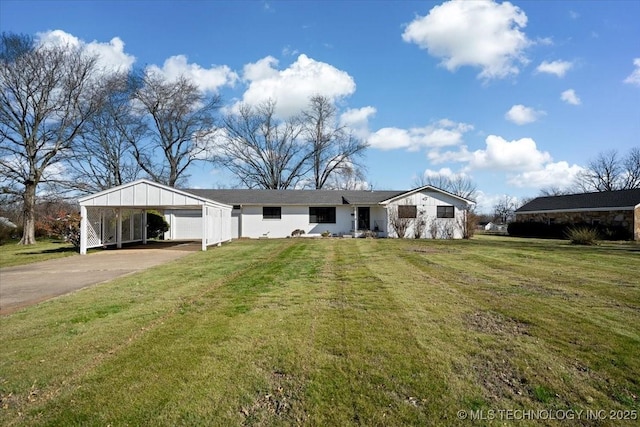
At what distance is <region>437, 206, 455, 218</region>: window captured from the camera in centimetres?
2594

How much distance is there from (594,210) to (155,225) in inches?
1311

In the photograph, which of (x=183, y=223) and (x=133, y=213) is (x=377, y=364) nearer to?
(x=133, y=213)

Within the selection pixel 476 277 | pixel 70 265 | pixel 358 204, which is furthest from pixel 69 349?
pixel 358 204

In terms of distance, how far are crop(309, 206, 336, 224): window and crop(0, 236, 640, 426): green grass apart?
1921 centimetres

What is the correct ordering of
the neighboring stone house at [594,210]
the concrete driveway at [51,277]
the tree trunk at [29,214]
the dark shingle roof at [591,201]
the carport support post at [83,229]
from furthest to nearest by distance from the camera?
the dark shingle roof at [591,201], the neighboring stone house at [594,210], the tree trunk at [29,214], the carport support post at [83,229], the concrete driveway at [51,277]

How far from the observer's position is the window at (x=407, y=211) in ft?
83.8

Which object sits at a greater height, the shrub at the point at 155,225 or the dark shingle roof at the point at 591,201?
the dark shingle roof at the point at 591,201

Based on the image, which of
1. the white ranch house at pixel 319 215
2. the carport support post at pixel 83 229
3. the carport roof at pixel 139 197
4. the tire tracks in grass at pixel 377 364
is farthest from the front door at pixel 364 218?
the tire tracks in grass at pixel 377 364

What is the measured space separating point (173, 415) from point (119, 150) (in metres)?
37.4

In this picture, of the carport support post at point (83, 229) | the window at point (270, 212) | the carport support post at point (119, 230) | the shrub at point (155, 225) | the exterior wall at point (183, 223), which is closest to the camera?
the carport support post at point (83, 229)

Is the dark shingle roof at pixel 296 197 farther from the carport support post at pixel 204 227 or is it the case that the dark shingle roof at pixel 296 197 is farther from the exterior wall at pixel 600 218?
the exterior wall at pixel 600 218

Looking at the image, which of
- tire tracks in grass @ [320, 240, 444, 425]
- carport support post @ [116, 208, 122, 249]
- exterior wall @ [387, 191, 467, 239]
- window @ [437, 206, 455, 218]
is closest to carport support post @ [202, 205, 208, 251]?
carport support post @ [116, 208, 122, 249]

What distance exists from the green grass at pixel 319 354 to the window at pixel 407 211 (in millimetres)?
→ 17731

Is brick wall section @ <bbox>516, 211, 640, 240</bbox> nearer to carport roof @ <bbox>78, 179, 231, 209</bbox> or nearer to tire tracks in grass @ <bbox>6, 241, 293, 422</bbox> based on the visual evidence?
carport roof @ <bbox>78, 179, 231, 209</bbox>
